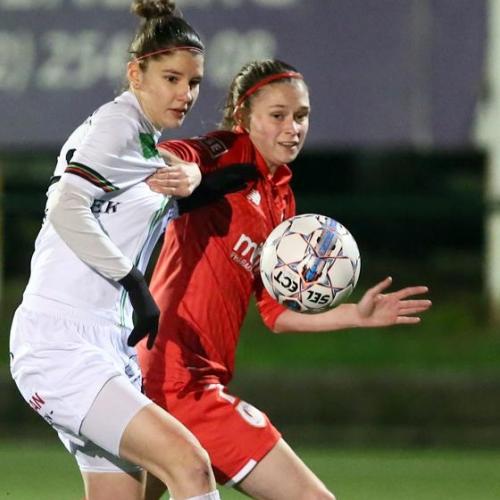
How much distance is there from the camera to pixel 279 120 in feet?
16.4

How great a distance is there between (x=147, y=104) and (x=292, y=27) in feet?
16.6

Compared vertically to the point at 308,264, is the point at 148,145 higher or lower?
higher

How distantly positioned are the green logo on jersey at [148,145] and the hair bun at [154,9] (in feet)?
1.48

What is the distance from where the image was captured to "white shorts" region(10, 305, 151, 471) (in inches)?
167

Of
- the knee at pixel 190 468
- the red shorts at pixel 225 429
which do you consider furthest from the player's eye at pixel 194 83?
the knee at pixel 190 468

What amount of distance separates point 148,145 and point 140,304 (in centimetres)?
53

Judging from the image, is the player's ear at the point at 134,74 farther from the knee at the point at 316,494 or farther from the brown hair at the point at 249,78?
the knee at the point at 316,494

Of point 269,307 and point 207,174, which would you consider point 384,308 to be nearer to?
point 269,307

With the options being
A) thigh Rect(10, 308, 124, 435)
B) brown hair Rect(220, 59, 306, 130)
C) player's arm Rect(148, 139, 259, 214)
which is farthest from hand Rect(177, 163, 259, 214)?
thigh Rect(10, 308, 124, 435)

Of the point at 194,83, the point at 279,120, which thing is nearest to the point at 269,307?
the point at 279,120

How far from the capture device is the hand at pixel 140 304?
4320mm

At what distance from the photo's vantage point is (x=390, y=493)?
24.7 ft

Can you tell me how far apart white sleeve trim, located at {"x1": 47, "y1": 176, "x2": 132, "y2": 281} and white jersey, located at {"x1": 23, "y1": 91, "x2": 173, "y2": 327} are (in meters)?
0.05

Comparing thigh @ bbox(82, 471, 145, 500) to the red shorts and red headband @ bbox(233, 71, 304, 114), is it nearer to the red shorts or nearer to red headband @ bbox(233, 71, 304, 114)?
the red shorts
